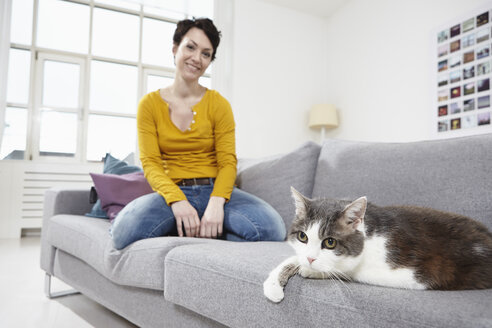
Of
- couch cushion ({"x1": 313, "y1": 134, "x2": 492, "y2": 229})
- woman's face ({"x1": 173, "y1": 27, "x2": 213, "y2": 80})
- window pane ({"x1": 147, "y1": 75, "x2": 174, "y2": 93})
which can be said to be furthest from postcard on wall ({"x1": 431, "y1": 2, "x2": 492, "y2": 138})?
window pane ({"x1": 147, "y1": 75, "x2": 174, "y2": 93})

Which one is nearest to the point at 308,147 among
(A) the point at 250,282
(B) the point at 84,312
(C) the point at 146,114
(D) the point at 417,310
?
(C) the point at 146,114

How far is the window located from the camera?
3881 mm

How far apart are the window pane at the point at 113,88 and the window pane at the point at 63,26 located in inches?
11.9

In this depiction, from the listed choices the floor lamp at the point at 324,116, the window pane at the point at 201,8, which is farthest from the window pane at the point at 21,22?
the floor lamp at the point at 324,116

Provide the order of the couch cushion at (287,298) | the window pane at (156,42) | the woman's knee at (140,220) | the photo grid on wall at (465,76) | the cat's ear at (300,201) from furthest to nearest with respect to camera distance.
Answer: the window pane at (156,42) < the photo grid on wall at (465,76) < the woman's knee at (140,220) < the cat's ear at (300,201) < the couch cushion at (287,298)

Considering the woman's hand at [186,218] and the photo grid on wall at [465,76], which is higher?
the photo grid on wall at [465,76]

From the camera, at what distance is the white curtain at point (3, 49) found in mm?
3598

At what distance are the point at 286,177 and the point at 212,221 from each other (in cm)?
42

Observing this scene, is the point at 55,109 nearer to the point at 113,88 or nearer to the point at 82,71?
the point at 82,71

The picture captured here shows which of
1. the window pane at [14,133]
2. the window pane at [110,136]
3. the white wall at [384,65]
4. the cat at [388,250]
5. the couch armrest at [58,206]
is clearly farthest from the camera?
the window pane at [110,136]

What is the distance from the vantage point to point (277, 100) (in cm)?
450

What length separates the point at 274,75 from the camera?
4492 mm

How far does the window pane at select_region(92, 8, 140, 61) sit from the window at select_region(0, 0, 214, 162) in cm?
1

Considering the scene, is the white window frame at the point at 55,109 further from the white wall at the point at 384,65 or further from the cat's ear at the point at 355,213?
the cat's ear at the point at 355,213
